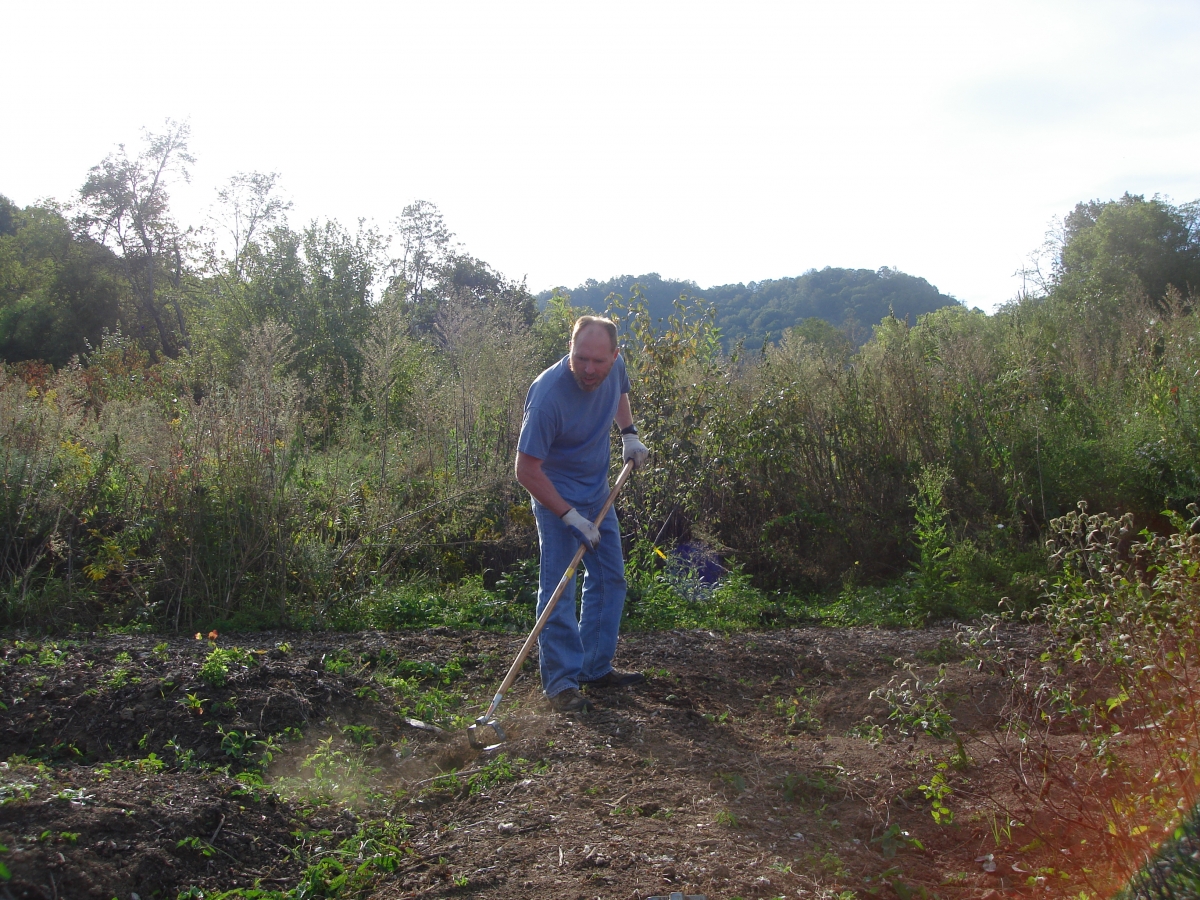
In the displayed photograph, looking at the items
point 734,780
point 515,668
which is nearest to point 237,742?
point 515,668

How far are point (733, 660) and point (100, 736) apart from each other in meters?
3.13

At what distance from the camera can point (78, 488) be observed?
244 inches

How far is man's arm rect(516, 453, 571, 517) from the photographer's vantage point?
3975 mm

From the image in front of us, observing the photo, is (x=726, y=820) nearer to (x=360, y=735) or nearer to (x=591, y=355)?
(x=360, y=735)

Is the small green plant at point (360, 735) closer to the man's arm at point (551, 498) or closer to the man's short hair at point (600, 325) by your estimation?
the man's arm at point (551, 498)

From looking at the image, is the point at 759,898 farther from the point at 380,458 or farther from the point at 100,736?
the point at 380,458

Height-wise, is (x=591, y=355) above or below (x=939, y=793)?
above

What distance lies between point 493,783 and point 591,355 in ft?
6.30

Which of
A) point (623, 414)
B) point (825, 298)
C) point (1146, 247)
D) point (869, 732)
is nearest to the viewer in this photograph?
point (869, 732)

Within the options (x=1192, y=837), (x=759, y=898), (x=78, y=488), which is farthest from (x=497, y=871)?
(x=78, y=488)

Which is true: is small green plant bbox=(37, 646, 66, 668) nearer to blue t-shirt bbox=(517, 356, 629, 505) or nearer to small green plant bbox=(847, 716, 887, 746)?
blue t-shirt bbox=(517, 356, 629, 505)

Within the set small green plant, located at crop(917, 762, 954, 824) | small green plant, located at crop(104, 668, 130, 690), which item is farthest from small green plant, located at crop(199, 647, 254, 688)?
small green plant, located at crop(917, 762, 954, 824)

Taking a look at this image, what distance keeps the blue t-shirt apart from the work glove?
0.29 m

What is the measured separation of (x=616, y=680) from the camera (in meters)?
4.32
